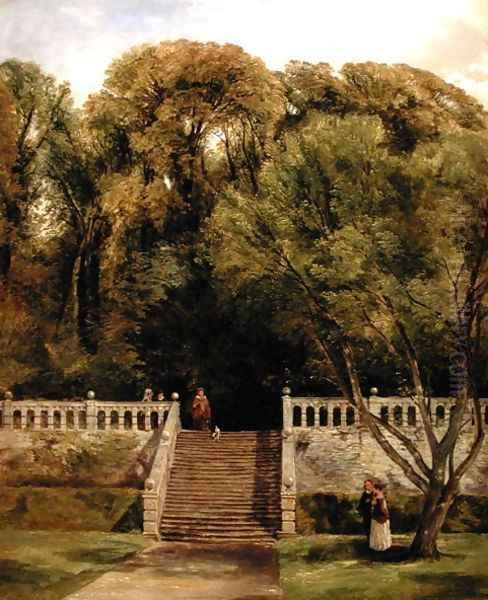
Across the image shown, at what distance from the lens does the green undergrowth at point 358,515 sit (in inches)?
739

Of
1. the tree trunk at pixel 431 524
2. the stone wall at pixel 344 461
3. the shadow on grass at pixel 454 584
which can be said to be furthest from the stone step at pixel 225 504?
the shadow on grass at pixel 454 584


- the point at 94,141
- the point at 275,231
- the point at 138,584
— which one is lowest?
the point at 138,584

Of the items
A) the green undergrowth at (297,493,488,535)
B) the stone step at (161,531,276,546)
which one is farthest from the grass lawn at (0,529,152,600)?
the green undergrowth at (297,493,488,535)

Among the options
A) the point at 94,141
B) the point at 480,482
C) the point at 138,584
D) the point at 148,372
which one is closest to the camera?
the point at 138,584

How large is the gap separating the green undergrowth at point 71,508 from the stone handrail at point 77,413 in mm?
1480

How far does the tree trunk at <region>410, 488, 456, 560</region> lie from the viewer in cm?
1488

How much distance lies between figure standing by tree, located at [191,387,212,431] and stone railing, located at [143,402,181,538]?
1.32 ft

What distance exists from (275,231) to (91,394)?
728 centimetres

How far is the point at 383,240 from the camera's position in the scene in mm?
14438

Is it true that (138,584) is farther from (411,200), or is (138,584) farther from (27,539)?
(411,200)

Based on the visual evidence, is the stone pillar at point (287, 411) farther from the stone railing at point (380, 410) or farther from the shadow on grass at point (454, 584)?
the shadow on grass at point (454, 584)

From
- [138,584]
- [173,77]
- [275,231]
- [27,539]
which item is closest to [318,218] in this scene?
[275,231]

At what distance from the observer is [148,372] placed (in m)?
22.6

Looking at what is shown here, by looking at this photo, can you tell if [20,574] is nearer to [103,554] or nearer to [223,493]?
[103,554]
